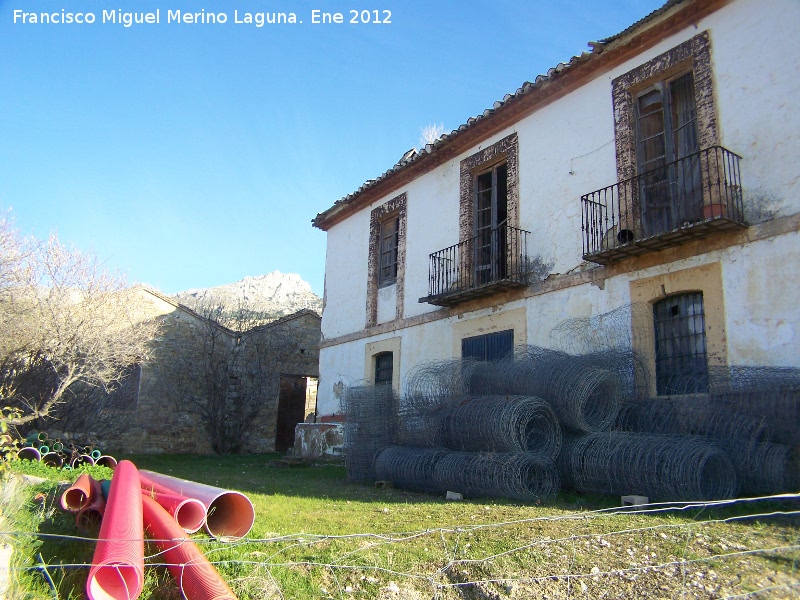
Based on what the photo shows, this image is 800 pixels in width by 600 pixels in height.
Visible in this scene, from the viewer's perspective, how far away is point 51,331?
11672 millimetres

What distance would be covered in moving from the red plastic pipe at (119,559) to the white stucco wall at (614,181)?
705 cm

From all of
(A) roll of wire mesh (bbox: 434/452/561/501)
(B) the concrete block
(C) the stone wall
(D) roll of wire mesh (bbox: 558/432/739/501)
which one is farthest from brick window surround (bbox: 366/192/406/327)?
(B) the concrete block

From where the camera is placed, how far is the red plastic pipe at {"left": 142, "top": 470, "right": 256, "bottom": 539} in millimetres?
5133

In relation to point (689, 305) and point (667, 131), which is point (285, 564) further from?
point (667, 131)

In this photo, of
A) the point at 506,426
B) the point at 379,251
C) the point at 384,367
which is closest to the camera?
the point at 506,426

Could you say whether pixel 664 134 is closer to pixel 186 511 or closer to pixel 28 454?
pixel 186 511

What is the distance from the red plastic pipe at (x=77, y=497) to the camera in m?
5.70

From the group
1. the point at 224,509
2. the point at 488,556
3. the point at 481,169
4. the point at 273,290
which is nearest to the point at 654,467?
the point at 488,556

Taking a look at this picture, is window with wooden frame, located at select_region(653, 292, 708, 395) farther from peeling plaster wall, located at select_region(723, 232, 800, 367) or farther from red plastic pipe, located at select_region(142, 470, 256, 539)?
red plastic pipe, located at select_region(142, 470, 256, 539)

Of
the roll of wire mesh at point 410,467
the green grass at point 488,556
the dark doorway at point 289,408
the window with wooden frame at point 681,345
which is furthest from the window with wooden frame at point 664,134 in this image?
the dark doorway at point 289,408

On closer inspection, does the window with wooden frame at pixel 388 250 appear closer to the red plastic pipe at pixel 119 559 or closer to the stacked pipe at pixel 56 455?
the stacked pipe at pixel 56 455

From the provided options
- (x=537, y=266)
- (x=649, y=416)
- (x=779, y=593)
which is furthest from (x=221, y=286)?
(x=779, y=593)

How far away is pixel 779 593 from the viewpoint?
355 cm

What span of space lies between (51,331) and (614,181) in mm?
10241
